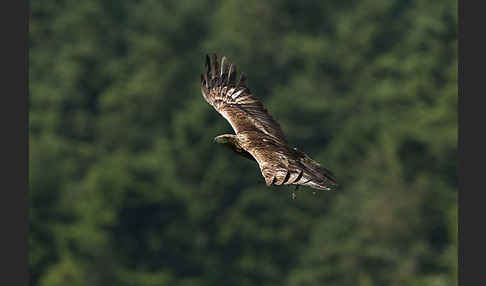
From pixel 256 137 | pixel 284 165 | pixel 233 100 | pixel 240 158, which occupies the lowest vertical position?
pixel 284 165

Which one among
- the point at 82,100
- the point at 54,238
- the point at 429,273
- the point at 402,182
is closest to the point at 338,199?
the point at 402,182

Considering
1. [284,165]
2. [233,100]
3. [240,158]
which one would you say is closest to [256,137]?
[284,165]

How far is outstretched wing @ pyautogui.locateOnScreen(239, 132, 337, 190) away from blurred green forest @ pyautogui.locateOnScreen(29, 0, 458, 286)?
46.0 metres

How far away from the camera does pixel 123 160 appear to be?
74.5 metres

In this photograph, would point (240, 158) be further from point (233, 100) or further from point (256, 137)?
point (256, 137)

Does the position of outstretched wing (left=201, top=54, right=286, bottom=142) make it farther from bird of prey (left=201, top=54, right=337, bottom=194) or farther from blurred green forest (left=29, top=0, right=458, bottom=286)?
blurred green forest (left=29, top=0, right=458, bottom=286)

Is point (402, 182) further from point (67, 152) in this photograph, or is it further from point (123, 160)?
point (67, 152)

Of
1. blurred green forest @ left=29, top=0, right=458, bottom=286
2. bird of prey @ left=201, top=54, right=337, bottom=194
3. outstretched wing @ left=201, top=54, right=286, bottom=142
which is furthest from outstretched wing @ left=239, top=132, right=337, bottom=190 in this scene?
blurred green forest @ left=29, top=0, right=458, bottom=286

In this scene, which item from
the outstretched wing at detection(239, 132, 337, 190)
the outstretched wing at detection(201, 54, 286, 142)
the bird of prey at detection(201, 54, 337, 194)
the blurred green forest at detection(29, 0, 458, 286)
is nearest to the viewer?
the outstretched wing at detection(239, 132, 337, 190)

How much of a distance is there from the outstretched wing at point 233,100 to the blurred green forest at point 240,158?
4319 cm

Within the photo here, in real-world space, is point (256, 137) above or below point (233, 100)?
below

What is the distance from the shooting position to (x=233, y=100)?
67.9ft

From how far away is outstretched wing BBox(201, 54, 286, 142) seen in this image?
19.5m

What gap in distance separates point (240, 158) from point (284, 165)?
184ft
